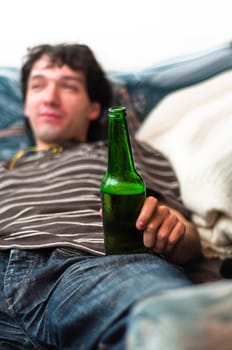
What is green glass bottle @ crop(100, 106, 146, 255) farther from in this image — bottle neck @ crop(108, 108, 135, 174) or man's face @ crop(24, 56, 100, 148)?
man's face @ crop(24, 56, 100, 148)

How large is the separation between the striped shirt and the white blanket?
5cm

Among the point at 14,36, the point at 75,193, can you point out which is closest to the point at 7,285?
the point at 75,193

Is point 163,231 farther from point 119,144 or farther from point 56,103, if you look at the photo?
point 56,103

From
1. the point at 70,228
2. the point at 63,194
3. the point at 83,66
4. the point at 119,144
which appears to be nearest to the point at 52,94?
the point at 83,66

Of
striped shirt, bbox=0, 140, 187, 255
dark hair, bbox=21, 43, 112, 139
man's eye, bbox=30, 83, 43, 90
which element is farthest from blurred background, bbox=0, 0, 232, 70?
striped shirt, bbox=0, 140, 187, 255

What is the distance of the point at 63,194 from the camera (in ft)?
3.88

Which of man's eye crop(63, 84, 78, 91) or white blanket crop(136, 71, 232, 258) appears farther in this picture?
man's eye crop(63, 84, 78, 91)

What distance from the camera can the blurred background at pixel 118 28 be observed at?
1583 mm

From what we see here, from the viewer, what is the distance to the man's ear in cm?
153

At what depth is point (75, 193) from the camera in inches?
46.3

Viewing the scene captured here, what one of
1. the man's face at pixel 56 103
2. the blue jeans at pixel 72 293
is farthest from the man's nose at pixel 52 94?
the blue jeans at pixel 72 293

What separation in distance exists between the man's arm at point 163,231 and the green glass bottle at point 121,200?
15mm

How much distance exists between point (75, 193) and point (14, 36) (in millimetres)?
674

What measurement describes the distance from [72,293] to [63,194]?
369 mm
